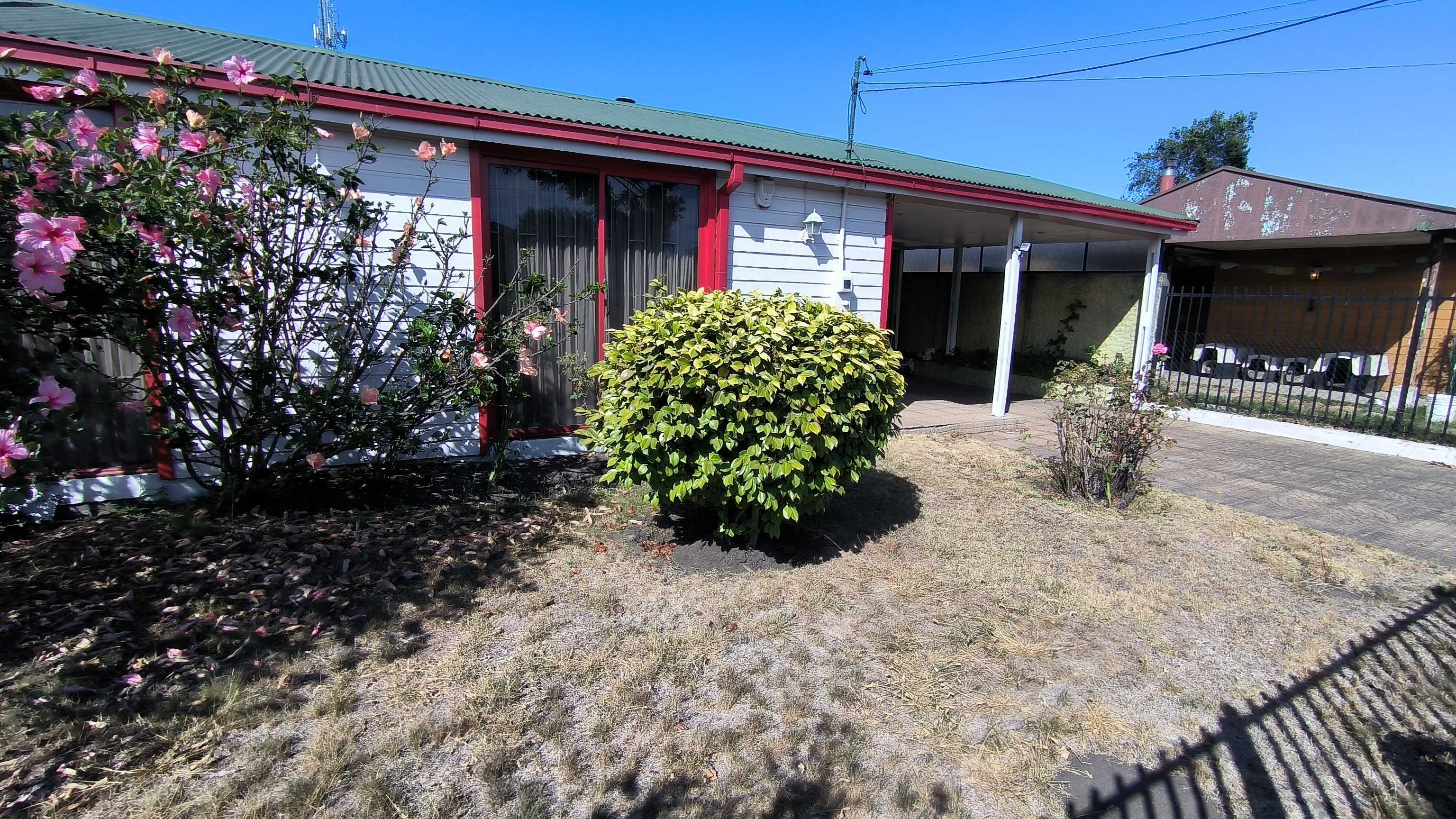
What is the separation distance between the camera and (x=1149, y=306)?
1051 cm

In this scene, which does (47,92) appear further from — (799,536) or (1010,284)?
(1010,284)

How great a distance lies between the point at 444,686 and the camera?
2646 millimetres

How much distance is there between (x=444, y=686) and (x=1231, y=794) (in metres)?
2.80

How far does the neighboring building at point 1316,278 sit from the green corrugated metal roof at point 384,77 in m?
5.25

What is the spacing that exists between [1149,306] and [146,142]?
1180 centimetres

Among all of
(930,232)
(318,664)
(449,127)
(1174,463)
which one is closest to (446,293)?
(449,127)

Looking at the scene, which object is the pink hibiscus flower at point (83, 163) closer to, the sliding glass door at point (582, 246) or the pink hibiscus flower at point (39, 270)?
the pink hibiscus flower at point (39, 270)

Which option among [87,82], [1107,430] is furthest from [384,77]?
[1107,430]

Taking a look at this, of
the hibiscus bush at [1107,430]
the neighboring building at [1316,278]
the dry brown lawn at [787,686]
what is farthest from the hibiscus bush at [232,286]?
the neighboring building at [1316,278]

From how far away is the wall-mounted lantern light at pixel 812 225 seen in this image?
668 centimetres

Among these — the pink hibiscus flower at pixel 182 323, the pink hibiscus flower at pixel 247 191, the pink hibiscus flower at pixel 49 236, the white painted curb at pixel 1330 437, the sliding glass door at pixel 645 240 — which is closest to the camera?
the pink hibiscus flower at pixel 49 236

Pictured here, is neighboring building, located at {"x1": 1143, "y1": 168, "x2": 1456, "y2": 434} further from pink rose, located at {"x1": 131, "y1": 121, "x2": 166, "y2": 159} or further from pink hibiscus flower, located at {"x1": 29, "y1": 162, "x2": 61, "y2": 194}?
pink hibiscus flower, located at {"x1": 29, "y1": 162, "x2": 61, "y2": 194}

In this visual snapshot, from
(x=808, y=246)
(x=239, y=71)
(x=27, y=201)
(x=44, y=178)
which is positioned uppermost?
(x=239, y=71)

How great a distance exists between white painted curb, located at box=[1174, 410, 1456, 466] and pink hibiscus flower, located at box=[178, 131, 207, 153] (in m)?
7.49
